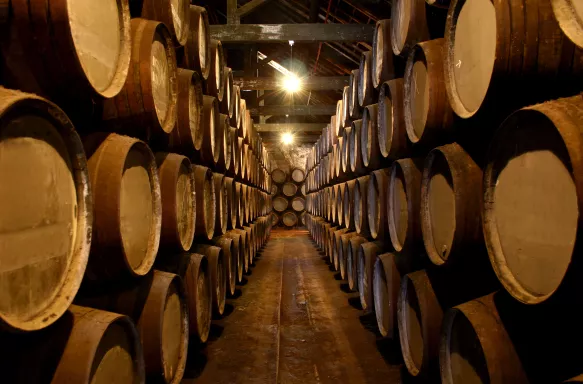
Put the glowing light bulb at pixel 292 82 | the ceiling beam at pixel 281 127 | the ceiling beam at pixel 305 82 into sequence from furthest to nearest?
the ceiling beam at pixel 281 127, the ceiling beam at pixel 305 82, the glowing light bulb at pixel 292 82

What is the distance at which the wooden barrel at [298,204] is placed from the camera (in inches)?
652

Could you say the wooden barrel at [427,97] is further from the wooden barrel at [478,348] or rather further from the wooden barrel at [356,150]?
the wooden barrel at [356,150]

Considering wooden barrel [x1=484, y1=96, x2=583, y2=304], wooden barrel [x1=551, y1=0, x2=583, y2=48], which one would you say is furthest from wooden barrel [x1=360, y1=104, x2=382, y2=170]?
wooden barrel [x1=551, y1=0, x2=583, y2=48]

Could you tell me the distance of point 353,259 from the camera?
17.3ft

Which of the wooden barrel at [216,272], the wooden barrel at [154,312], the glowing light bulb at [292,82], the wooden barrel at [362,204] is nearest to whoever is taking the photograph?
the wooden barrel at [154,312]

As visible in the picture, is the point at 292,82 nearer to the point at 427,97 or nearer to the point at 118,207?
the point at 427,97

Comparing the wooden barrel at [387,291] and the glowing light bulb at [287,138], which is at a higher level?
the glowing light bulb at [287,138]

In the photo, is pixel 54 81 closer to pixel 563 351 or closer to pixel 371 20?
pixel 563 351

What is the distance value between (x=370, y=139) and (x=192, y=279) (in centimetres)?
241

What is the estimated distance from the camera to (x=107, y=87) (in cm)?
181

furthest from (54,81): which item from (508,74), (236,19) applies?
(236,19)

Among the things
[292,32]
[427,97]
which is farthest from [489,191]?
[292,32]

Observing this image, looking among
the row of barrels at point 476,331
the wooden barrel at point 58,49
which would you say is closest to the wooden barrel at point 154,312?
the wooden barrel at point 58,49

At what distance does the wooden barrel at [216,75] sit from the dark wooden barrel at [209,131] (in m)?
0.25
